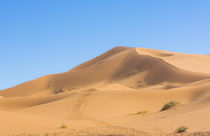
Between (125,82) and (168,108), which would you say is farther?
(125,82)

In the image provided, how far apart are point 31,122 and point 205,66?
38675mm

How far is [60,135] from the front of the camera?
1043 cm

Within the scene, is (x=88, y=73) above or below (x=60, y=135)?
above

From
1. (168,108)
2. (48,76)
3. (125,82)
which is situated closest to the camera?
(168,108)

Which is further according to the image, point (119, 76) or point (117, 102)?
point (119, 76)

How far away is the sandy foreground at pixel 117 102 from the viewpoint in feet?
38.8

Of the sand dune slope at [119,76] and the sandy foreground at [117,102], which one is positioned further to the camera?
the sand dune slope at [119,76]

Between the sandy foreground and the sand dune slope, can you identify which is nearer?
the sandy foreground

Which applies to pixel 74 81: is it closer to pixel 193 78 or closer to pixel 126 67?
pixel 126 67

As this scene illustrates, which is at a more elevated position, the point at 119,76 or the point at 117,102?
the point at 119,76

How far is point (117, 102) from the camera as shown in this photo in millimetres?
23812

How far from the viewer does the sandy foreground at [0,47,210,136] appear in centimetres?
1181

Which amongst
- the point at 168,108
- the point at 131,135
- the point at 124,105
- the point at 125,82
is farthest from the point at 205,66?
the point at 131,135

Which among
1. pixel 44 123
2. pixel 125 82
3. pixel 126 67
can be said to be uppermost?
pixel 126 67
